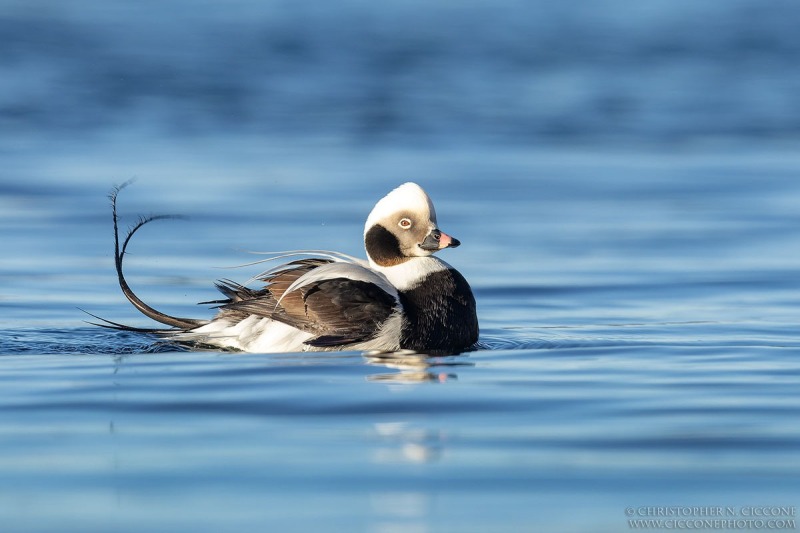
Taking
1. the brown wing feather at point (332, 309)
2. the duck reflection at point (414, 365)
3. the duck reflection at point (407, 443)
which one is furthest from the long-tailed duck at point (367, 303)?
the duck reflection at point (407, 443)

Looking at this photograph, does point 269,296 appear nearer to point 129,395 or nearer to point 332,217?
point 129,395

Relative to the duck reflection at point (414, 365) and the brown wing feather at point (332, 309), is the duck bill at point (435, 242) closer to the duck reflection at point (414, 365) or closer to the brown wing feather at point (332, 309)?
the brown wing feather at point (332, 309)

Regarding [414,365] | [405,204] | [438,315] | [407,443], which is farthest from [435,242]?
[407,443]

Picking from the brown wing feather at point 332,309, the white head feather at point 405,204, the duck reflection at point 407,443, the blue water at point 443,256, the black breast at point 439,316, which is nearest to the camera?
the blue water at point 443,256

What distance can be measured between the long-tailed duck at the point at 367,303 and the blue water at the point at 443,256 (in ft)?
0.60

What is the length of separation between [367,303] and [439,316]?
42cm

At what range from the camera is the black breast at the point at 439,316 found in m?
7.89

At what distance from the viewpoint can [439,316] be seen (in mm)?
7965

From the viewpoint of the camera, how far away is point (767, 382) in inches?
270

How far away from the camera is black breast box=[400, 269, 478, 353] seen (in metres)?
7.89

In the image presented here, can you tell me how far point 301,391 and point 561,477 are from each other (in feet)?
5.65

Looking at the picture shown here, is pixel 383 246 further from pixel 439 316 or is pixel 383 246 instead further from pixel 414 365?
pixel 414 365

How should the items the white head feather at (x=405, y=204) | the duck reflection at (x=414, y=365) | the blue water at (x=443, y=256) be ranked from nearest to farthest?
the blue water at (x=443, y=256) < the duck reflection at (x=414, y=365) < the white head feather at (x=405, y=204)

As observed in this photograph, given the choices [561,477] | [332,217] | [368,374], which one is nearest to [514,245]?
[332,217]
